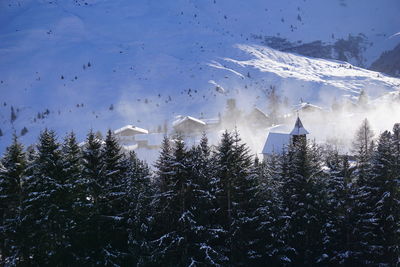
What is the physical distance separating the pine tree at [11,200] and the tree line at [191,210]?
0.06 meters

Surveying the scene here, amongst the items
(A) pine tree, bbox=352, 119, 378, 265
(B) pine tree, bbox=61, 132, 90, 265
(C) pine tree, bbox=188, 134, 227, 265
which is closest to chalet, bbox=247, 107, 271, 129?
(A) pine tree, bbox=352, 119, 378, 265

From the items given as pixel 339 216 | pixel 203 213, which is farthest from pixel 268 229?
pixel 339 216

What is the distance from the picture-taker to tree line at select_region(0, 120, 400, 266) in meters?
20.8

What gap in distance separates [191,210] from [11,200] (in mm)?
10473

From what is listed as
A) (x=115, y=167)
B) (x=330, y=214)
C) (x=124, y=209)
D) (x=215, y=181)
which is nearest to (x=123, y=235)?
(x=124, y=209)

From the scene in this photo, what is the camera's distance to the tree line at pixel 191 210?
20.8 meters

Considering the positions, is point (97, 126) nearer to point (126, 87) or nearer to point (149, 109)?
point (149, 109)

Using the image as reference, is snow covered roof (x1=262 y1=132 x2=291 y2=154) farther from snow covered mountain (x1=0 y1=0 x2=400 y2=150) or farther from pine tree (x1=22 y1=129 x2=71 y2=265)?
snow covered mountain (x1=0 y1=0 x2=400 y2=150)

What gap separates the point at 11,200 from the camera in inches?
852

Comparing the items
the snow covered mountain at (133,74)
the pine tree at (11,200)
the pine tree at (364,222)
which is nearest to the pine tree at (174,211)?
Result: the pine tree at (11,200)

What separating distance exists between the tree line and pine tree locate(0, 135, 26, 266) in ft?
0.19

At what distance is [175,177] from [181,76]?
4241 inches

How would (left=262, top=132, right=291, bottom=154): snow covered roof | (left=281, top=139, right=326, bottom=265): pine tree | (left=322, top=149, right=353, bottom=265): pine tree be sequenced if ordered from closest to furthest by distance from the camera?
(left=322, top=149, right=353, bottom=265): pine tree
(left=281, top=139, right=326, bottom=265): pine tree
(left=262, top=132, right=291, bottom=154): snow covered roof

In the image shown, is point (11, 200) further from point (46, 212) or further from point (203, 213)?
point (203, 213)
